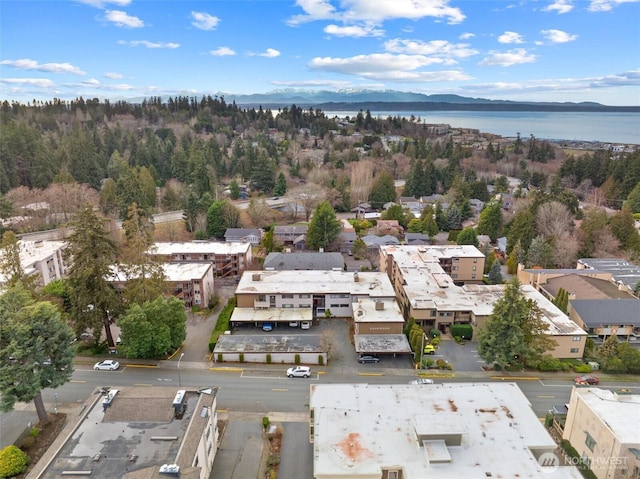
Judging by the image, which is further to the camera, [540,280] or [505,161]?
[505,161]

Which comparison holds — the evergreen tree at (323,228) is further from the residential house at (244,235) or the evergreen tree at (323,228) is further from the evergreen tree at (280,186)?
the evergreen tree at (280,186)

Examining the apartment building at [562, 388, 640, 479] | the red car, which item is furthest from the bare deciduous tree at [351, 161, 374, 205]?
the apartment building at [562, 388, 640, 479]

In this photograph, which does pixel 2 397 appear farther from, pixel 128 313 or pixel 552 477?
pixel 552 477

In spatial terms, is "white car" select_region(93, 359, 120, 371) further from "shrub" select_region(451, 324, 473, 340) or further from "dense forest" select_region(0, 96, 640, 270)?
"dense forest" select_region(0, 96, 640, 270)

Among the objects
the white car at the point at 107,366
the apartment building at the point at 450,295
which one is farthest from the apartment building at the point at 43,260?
the apartment building at the point at 450,295

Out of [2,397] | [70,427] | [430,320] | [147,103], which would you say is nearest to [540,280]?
[430,320]

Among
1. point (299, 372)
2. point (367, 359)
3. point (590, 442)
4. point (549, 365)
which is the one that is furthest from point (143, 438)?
point (549, 365)

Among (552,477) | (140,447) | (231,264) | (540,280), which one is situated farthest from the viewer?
(231,264)

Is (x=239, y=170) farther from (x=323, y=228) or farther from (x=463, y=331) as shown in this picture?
(x=463, y=331)
